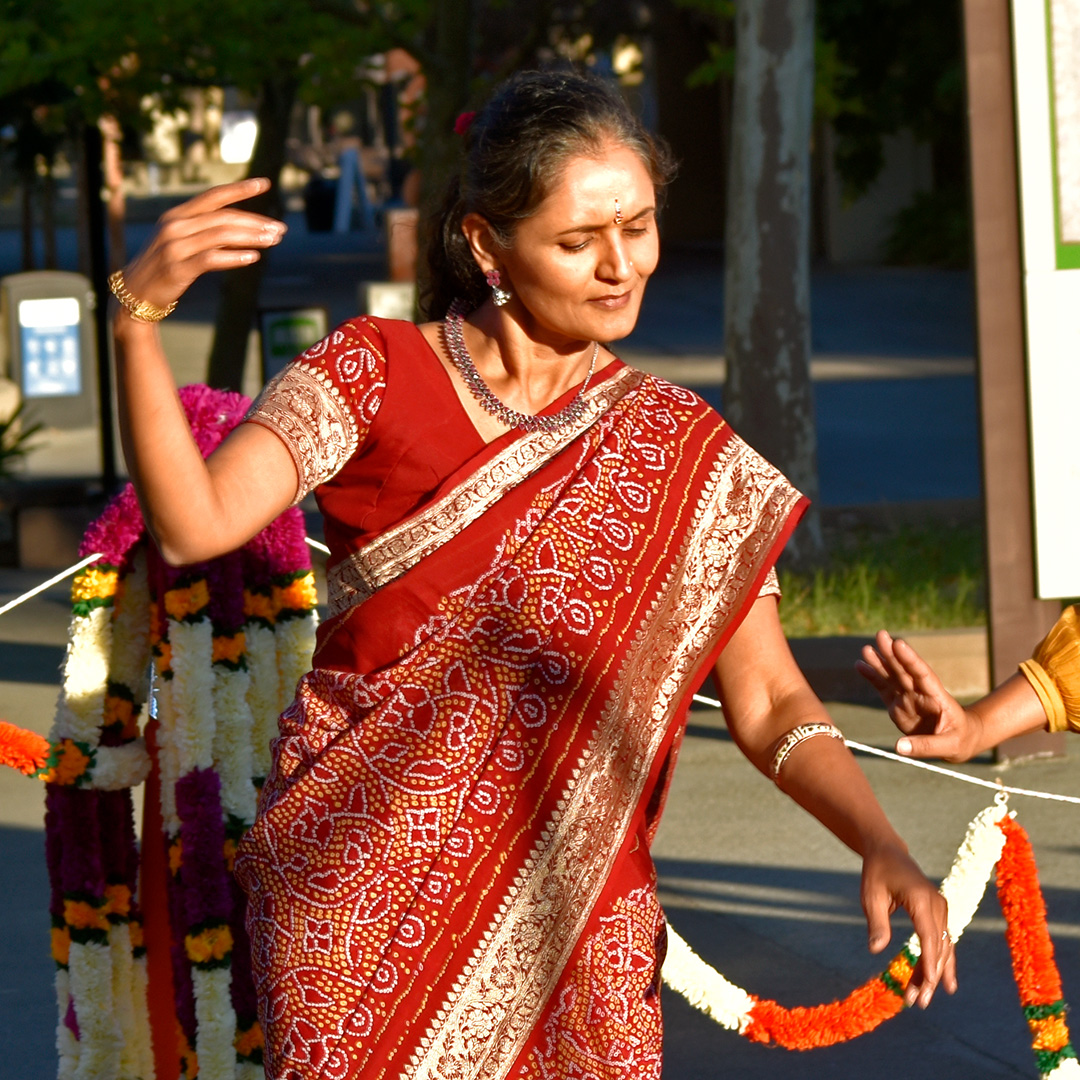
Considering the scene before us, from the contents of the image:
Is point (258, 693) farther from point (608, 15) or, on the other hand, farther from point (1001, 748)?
point (608, 15)

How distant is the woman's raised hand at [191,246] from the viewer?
7.02 feet

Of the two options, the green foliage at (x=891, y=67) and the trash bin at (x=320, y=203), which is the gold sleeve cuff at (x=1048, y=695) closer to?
the green foliage at (x=891, y=67)

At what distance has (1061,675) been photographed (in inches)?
119

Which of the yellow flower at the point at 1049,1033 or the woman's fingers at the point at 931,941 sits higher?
the woman's fingers at the point at 931,941

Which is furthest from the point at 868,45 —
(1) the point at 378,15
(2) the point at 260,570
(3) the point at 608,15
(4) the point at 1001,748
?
(2) the point at 260,570

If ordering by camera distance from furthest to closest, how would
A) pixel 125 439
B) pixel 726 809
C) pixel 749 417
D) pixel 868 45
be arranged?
pixel 868 45
pixel 749 417
pixel 726 809
pixel 125 439

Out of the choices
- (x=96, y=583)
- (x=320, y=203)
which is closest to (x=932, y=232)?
(x=320, y=203)

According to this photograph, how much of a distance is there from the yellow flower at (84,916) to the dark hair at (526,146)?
166cm

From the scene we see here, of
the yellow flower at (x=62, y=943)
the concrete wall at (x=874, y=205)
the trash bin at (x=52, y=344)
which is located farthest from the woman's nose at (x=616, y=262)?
the concrete wall at (x=874, y=205)

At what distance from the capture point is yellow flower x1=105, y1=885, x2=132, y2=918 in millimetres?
3766

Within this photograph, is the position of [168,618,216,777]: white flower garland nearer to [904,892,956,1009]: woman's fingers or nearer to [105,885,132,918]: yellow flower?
[105,885,132,918]: yellow flower

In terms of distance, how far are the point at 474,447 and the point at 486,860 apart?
535mm

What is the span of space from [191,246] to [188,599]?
151cm

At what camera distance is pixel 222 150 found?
6500 centimetres
